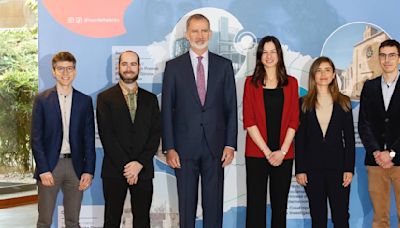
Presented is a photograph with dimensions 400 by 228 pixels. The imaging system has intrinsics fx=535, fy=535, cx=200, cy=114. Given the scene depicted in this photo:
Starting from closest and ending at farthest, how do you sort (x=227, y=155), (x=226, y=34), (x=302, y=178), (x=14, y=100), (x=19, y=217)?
(x=227, y=155) → (x=302, y=178) → (x=226, y=34) → (x=19, y=217) → (x=14, y=100)

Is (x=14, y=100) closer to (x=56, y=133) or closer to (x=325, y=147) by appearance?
(x=56, y=133)

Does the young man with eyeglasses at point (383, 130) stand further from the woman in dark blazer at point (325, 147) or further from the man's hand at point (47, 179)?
the man's hand at point (47, 179)

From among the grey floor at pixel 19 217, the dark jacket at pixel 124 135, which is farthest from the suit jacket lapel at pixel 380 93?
the grey floor at pixel 19 217

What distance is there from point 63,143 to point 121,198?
1.88 feet

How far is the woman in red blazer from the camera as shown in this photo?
3822 mm

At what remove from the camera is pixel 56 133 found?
3.78m

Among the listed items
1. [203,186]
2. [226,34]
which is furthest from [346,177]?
[226,34]

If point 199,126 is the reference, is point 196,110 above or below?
above

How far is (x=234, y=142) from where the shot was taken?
3.82 metres

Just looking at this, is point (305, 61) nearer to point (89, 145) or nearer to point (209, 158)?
point (209, 158)

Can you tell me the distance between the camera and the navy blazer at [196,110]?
3812 mm

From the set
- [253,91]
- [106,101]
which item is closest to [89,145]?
[106,101]

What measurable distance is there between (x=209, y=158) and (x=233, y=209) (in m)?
0.89

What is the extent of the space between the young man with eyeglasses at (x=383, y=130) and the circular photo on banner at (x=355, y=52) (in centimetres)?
41
